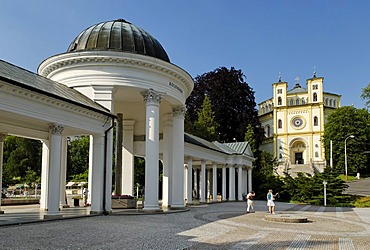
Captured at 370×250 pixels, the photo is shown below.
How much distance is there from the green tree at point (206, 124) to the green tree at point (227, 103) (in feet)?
13.6

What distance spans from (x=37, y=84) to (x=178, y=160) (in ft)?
39.2

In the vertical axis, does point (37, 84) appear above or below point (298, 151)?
above

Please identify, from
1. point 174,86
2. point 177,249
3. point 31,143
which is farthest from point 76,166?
point 177,249

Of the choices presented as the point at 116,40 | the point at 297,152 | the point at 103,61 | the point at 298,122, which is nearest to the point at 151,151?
the point at 103,61

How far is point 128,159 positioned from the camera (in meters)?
31.4

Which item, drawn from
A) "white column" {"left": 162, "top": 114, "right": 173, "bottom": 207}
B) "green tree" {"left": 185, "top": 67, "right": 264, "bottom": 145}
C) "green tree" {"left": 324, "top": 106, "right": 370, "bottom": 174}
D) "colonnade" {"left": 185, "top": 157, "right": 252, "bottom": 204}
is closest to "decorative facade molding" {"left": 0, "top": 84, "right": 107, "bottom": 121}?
"white column" {"left": 162, "top": 114, "right": 173, "bottom": 207}

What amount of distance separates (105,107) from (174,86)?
201 inches

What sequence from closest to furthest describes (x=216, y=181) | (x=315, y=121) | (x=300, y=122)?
(x=216, y=181), (x=315, y=121), (x=300, y=122)

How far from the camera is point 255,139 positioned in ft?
203

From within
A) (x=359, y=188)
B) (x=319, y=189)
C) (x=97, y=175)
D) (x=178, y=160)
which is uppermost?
(x=178, y=160)

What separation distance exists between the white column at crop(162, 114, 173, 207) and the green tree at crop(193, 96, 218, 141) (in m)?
27.2

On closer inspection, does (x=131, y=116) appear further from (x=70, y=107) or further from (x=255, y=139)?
(x=255, y=139)

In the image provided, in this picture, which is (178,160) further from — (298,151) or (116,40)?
(298,151)

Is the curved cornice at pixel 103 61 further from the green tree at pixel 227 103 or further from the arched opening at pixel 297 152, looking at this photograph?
the arched opening at pixel 297 152
